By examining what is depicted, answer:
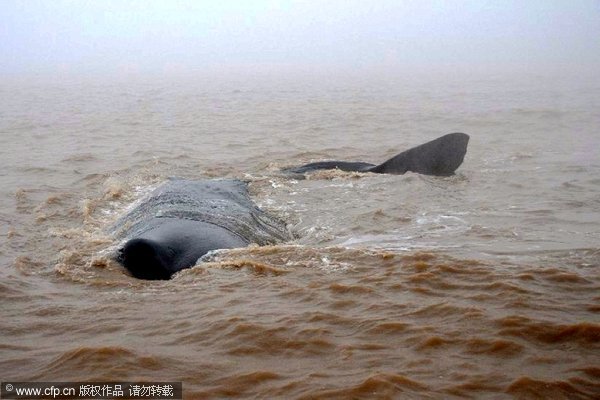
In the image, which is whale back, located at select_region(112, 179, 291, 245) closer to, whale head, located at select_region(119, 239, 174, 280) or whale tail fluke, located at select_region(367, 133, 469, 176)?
whale head, located at select_region(119, 239, 174, 280)

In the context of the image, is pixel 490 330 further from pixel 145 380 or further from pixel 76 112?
pixel 76 112

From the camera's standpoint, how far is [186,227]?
6395 mm

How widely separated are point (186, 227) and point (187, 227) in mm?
11

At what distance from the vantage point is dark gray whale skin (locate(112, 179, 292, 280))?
5.66 metres

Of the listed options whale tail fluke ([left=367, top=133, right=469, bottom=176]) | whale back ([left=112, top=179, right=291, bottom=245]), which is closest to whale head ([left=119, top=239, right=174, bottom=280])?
whale back ([left=112, top=179, right=291, bottom=245])

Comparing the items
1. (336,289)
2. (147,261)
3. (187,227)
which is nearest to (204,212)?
(187,227)

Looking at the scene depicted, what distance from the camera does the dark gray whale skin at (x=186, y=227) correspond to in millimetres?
5660

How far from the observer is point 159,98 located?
32500mm

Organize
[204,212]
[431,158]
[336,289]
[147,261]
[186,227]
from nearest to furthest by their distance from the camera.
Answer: [336,289], [147,261], [186,227], [204,212], [431,158]

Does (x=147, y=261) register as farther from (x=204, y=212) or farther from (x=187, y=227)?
(x=204, y=212)

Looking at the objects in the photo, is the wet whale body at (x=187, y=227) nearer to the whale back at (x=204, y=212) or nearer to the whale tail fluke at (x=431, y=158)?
the whale back at (x=204, y=212)

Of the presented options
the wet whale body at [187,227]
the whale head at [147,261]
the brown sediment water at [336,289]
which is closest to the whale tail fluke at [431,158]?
the brown sediment water at [336,289]

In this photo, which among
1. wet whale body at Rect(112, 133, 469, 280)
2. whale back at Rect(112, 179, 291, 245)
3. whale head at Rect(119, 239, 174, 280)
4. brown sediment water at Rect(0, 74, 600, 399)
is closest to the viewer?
brown sediment water at Rect(0, 74, 600, 399)

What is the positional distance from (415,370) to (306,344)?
2.68 ft
